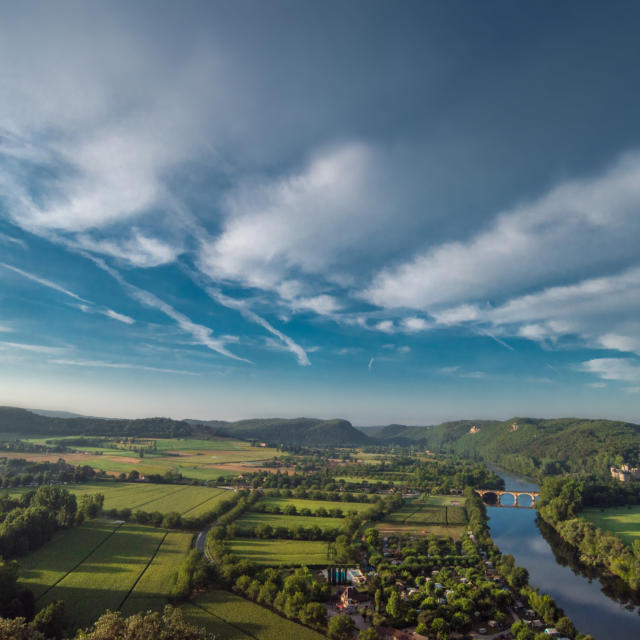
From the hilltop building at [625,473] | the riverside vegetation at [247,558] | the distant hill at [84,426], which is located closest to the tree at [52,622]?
the riverside vegetation at [247,558]

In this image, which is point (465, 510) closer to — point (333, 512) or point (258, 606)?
point (333, 512)

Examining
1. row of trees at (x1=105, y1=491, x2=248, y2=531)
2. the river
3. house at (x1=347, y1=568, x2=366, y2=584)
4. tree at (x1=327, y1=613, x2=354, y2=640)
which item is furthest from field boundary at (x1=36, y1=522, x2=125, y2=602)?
the river

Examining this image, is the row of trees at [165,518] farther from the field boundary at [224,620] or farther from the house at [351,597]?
the house at [351,597]

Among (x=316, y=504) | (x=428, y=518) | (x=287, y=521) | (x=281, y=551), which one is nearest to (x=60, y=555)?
(x=281, y=551)

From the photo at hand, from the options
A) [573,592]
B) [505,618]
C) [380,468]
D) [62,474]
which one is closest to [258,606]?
[505,618]

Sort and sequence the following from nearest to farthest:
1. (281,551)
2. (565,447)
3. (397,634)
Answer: (397,634) < (281,551) < (565,447)

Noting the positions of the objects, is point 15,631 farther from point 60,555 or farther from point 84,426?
point 84,426
